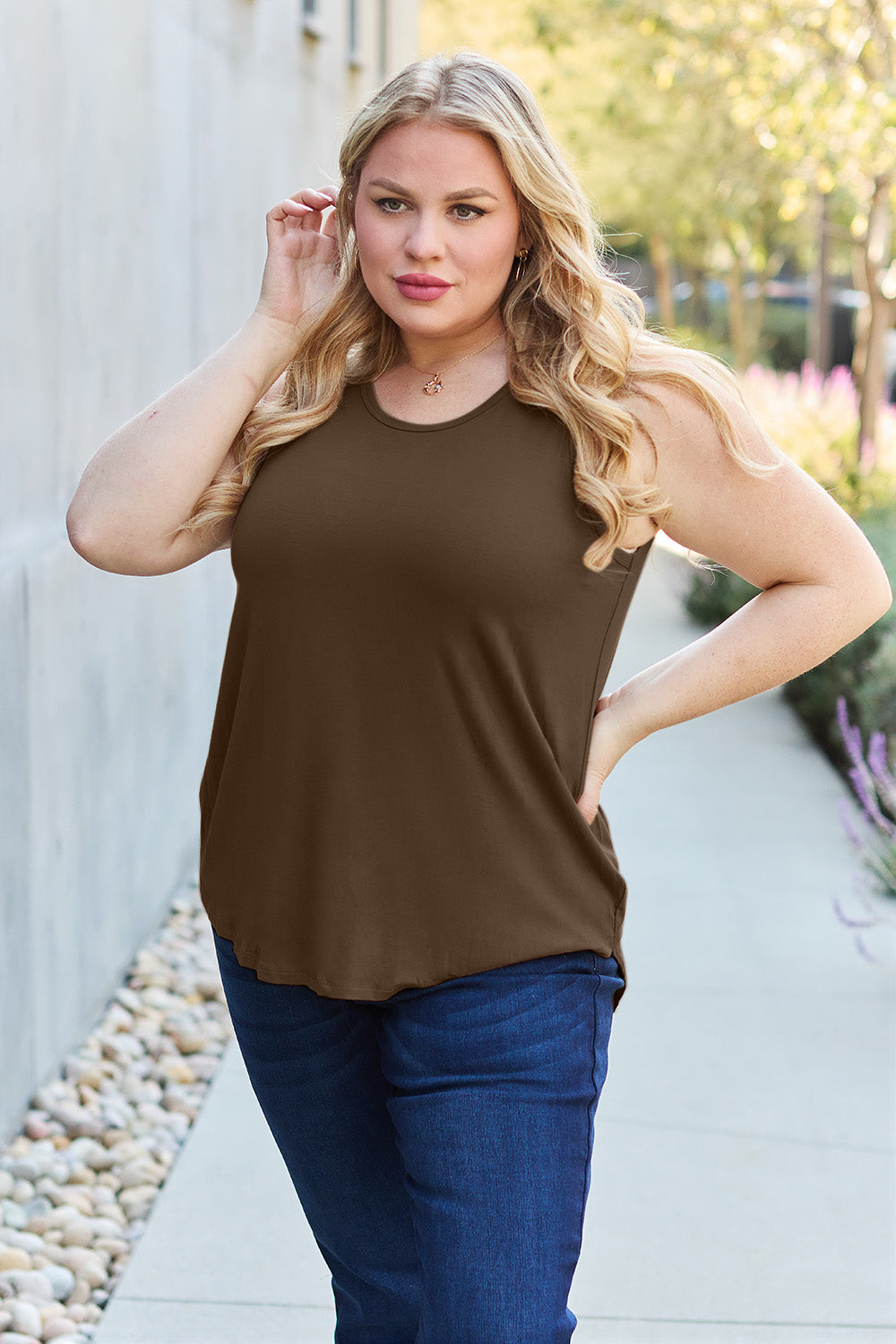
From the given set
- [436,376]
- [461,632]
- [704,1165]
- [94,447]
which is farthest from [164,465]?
[704,1165]

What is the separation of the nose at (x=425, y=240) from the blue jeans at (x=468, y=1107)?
0.86m

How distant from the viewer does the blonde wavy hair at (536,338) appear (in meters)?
1.81

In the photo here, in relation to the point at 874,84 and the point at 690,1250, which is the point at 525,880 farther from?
the point at 874,84

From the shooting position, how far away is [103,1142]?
3641 millimetres

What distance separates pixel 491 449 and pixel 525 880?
516 mm

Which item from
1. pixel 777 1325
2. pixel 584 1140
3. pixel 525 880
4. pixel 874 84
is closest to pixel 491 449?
pixel 525 880

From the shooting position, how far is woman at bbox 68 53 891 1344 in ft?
5.82

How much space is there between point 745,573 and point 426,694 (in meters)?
0.47

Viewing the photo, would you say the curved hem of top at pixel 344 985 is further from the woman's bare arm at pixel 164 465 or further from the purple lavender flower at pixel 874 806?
the purple lavender flower at pixel 874 806

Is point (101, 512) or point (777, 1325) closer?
point (101, 512)

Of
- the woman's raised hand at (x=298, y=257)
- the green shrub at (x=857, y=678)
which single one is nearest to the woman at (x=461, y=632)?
the woman's raised hand at (x=298, y=257)

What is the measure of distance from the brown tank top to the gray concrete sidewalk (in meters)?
1.47

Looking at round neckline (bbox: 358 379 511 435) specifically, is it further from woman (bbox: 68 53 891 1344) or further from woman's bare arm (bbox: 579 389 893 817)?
woman's bare arm (bbox: 579 389 893 817)

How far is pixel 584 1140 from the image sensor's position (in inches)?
70.9
